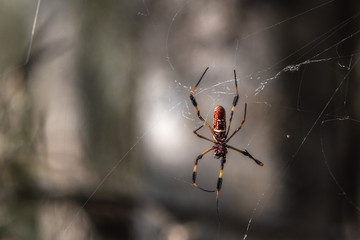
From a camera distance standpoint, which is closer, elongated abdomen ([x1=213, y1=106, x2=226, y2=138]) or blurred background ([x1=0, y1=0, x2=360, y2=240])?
elongated abdomen ([x1=213, y1=106, x2=226, y2=138])

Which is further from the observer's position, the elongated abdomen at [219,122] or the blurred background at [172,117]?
the blurred background at [172,117]

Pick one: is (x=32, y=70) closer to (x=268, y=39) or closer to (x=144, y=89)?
(x=144, y=89)

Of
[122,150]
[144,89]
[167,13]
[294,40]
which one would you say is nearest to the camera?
[294,40]

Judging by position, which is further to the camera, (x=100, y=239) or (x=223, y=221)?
(x=100, y=239)

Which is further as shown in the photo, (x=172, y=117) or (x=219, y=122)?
(x=172, y=117)

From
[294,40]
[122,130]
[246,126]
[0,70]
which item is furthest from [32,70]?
[294,40]
